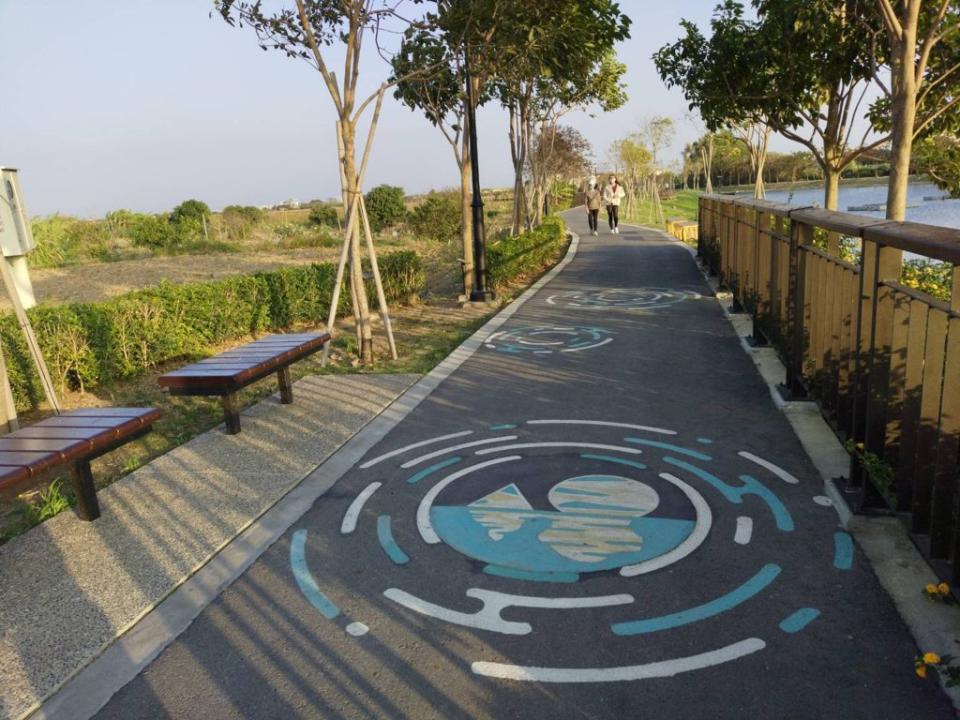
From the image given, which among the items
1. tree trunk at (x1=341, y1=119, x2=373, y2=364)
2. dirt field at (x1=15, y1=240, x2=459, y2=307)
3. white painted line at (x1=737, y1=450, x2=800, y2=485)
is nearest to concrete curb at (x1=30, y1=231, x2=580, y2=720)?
tree trunk at (x1=341, y1=119, x2=373, y2=364)

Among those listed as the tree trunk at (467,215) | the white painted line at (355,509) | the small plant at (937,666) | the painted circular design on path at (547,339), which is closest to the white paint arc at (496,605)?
the white painted line at (355,509)

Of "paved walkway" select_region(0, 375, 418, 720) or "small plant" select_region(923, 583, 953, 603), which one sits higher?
"small plant" select_region(923, 583, 953, 603)

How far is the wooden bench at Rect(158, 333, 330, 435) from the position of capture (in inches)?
239

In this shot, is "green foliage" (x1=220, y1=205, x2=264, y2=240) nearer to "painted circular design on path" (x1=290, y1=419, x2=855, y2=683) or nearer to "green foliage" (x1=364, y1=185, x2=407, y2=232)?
"green foliage" (x1=364, y1=185, x2=407, y2=232)

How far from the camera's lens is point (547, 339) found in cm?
989

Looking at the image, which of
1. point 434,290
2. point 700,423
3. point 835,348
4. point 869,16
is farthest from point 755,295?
point 434,290

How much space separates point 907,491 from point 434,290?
13.2 metres

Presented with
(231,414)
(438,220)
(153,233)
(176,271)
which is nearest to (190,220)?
(153,233)

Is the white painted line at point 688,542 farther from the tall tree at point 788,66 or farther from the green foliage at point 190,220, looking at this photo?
the green foliage at point 190,220

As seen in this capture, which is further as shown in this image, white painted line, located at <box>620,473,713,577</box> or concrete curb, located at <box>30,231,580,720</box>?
white painted line, located at <box>620,473,713,577</box>

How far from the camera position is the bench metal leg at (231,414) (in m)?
6.33

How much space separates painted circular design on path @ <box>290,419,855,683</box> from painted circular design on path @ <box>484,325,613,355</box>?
3445mm

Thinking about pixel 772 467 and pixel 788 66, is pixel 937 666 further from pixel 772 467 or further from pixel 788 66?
pixel 788 66

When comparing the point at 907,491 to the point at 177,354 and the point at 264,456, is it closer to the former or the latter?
the point at 264,456
